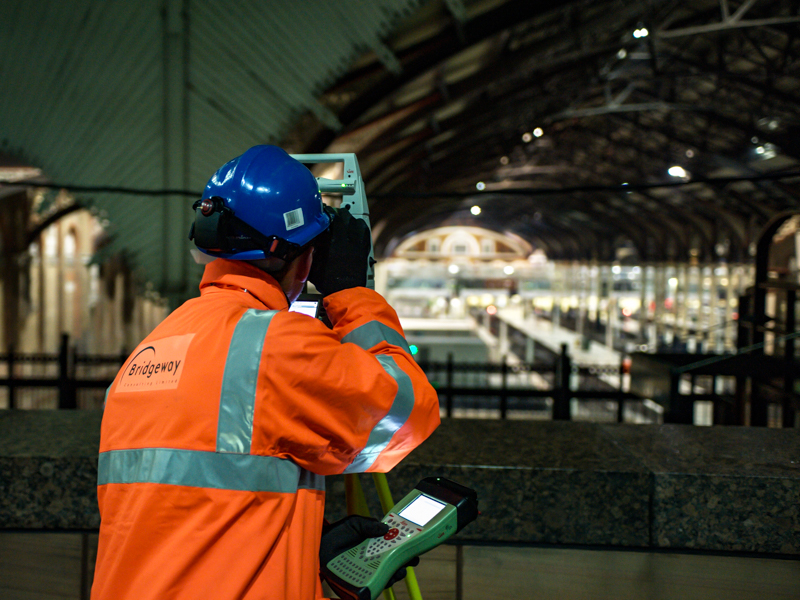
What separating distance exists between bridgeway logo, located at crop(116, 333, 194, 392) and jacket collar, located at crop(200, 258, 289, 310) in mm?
178

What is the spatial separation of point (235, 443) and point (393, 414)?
31cm

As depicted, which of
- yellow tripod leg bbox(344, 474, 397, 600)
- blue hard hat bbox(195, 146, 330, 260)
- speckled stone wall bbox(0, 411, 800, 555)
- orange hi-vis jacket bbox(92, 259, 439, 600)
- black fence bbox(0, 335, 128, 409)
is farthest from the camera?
black fence bbox(0, 335, 128, 409)

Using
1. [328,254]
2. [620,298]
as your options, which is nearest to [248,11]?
[328,254]

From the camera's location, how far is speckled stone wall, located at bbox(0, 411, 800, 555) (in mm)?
1752

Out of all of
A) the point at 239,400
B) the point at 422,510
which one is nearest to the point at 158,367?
the point at 239,400

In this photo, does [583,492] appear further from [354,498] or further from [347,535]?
[347,535]

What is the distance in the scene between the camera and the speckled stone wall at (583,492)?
1.75 metres

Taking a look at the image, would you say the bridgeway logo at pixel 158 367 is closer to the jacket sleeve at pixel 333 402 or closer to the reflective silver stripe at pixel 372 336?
the jacket sleeve at pixel 333 402

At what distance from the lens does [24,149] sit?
4.21m

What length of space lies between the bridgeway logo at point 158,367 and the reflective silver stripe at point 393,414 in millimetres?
402

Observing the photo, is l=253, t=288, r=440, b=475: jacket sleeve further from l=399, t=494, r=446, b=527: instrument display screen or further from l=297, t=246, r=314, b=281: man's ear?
l=297, t=246, r=314, b=281: man's ear

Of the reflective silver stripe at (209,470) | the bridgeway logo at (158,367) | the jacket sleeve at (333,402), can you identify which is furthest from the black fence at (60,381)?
the jacket sleeve at (333,402)

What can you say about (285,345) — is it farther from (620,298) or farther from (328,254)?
(620,298)

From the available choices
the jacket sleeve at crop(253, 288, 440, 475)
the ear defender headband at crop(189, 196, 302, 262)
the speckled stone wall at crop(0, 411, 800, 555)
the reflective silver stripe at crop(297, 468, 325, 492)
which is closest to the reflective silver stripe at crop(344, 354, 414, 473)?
the jacket sleeve at crop(253, 288, 440, 475)
